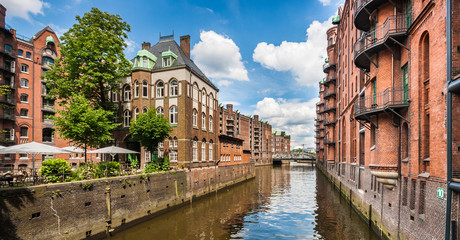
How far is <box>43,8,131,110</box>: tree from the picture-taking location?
2467 cm

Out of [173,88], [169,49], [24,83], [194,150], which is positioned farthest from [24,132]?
[194,150]

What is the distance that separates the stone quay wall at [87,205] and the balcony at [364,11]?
19.0 m

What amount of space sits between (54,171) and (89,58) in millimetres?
14520

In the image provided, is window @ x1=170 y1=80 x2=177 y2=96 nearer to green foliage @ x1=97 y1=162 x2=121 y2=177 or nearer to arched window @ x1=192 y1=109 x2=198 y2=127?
arched window @ x1=192 y1=109 x2=198 y2=127

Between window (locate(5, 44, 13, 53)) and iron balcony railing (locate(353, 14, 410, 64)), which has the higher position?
window (locate(5, 44, 13, 53))

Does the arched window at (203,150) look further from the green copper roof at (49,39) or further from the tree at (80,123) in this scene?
the green copper roof at (49,39)

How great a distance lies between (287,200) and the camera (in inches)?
1139

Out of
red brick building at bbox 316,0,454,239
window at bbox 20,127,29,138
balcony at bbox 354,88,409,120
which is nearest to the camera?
red brick building at bbox 316,0,454,239

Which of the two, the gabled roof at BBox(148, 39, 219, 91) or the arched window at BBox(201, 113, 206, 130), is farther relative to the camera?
the arched window at BBox(201, 113, 206, 130)

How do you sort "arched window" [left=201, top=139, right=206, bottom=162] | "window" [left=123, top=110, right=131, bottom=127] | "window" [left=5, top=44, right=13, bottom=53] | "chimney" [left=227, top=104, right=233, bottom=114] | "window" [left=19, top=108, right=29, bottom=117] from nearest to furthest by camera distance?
1. "window" [left=123, top=110, right=131, bottom=127]
2. "arched window" [left=201, top=139, right=206, bottom=162]
3. "window" [left=5, top=44, right=13, bottom=53]
4. "window" [left=19, top=108, right=29, bottom=117]
5. "chimney" [left=227, top=104, right=233, bottom=114]

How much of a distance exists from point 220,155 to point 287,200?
12.1 m

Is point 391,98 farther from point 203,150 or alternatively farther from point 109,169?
point 203,150

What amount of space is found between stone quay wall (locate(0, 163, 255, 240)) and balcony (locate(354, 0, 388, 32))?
1897cm

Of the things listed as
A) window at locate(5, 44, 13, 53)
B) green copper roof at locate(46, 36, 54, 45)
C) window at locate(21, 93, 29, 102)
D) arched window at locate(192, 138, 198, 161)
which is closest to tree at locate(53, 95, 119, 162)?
arched window at locate(192, 138, 198, 161)
